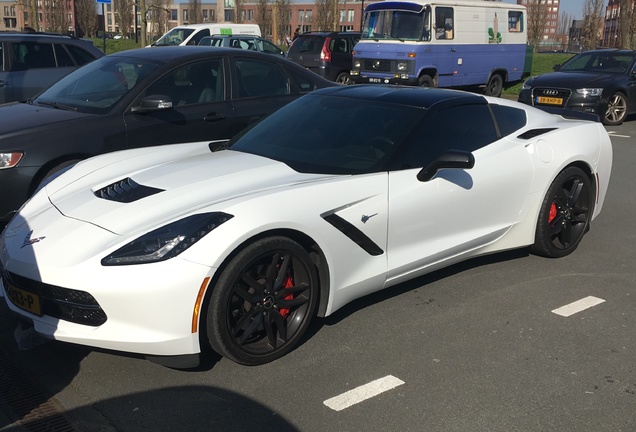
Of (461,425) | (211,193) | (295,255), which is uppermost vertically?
(211,193)

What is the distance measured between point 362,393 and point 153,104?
143 inches

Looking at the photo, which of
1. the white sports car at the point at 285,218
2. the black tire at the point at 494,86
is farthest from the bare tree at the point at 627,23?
the white sports car at the point at 285,218

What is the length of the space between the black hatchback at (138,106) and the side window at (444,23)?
35.7 feet

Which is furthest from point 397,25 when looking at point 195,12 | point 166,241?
point 195,12

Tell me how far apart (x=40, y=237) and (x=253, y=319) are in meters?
1.20

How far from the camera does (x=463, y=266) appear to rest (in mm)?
5547

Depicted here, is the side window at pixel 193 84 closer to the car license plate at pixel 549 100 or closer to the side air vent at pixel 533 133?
the side air vent at pixel 533 133

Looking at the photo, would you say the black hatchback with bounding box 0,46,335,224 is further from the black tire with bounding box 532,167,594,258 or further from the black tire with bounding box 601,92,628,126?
the black tire with bounding box 601,92,628,126

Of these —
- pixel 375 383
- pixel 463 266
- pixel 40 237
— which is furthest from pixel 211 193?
pixel 463 266

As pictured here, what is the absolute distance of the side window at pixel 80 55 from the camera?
1016 centimetres

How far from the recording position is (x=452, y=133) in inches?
196

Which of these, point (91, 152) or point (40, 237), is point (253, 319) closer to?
point (40, 237)

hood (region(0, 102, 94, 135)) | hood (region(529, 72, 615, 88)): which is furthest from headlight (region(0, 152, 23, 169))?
hood (region(529, 72, 615, 88))

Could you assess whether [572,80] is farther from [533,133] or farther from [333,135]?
[333,135]
